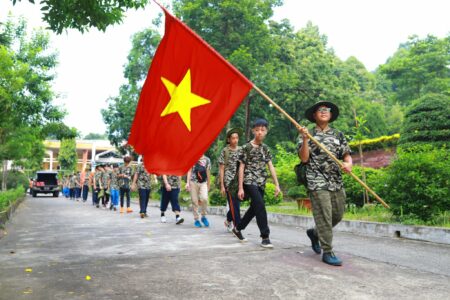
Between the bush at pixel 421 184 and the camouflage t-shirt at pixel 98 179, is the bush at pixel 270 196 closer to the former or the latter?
the bush at pixel 421 184

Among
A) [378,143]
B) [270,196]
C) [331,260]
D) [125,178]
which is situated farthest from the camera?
[378,143]

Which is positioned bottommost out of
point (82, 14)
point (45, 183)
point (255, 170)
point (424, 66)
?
point (255, 170)

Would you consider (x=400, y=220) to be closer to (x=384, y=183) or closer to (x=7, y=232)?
(x=384, y=183)

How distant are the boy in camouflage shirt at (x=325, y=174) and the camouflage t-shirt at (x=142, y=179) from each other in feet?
25.6

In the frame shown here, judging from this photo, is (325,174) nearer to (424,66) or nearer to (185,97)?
(185,97)

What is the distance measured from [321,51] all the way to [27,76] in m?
22.7

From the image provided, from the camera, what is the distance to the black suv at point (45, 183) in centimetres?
3884

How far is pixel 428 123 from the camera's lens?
1267 cm

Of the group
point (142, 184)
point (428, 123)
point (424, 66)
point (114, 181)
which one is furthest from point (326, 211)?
point (424, 66)

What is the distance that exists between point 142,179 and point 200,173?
349 centimetres

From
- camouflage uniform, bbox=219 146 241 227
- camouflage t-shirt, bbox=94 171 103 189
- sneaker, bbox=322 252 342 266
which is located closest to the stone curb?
camouflage uniform, bbox=219 146 241 227

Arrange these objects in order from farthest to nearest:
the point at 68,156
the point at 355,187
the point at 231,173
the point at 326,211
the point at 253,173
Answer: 1. the point at 68,156
2. the point at 355,187
3. the point at 231,173
4. the point at 253,173
5. the point at 326,211

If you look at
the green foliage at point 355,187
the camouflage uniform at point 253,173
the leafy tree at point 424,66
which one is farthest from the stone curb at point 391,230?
the leafy tree at point 424,66

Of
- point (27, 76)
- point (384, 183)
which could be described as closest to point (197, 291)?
point (384, 183)
